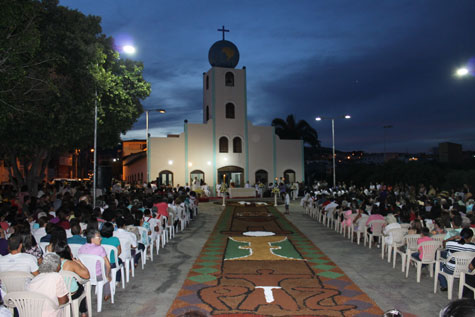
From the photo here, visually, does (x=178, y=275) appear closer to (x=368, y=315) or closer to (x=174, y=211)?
(x=368, y=315)

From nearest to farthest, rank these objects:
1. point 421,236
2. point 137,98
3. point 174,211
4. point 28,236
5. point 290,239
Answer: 1. point 28,236
2. point 421,236
3. point 290,239
4. point 174,211
5. point 137,98

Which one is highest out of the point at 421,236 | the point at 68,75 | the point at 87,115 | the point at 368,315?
the point at 68,75

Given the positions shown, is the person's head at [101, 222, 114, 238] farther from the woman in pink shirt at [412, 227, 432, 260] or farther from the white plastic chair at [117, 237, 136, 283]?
the woman in pink shirt at [412, 227, 432, 260]

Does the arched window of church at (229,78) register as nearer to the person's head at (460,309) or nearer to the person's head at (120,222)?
the person's head at (120,222)

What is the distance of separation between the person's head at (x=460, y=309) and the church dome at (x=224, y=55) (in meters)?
35.4

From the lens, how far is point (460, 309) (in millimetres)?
1995

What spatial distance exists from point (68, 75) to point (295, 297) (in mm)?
10850

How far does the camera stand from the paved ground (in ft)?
21.2

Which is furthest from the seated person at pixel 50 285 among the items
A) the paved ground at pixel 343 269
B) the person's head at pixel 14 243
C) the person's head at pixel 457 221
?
the person's head at pixel 457 221

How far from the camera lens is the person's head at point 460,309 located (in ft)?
6.49

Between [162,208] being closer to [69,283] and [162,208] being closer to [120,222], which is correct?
[120,222]

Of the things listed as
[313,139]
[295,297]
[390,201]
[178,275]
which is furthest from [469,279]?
[313,139]

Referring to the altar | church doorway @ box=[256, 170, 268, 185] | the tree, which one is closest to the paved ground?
the tree

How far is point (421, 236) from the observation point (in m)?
8.07
